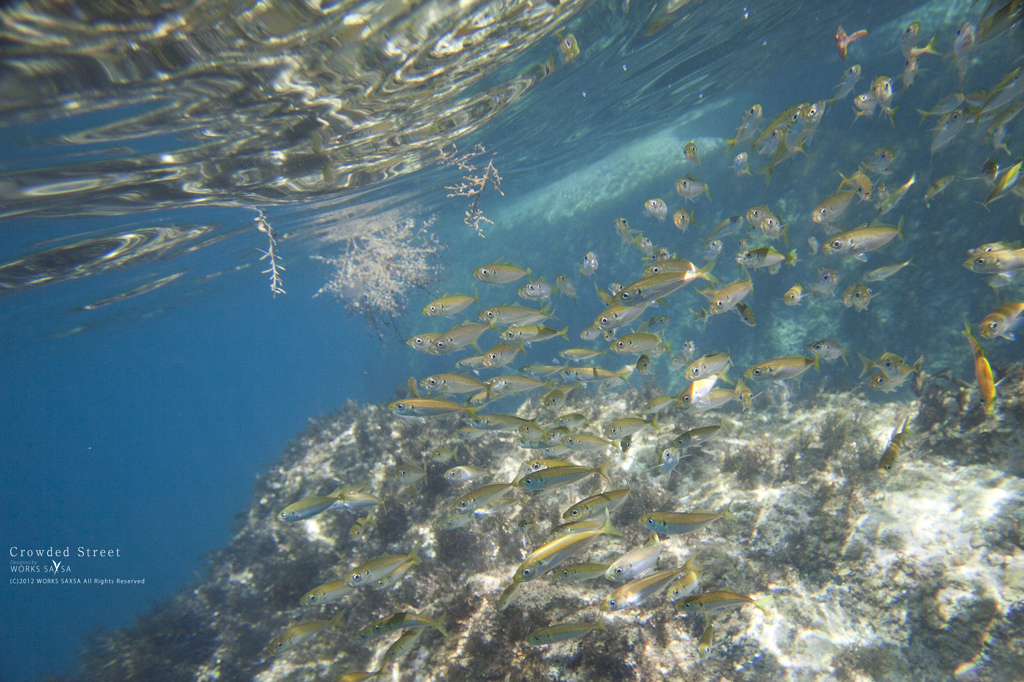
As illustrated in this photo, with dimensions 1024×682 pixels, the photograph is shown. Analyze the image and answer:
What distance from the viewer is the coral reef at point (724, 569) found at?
4047 millimetres

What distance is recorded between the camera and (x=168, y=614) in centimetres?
935

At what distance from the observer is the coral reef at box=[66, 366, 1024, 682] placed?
4.05 m

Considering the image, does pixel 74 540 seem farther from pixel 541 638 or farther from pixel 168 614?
pixel 541 638

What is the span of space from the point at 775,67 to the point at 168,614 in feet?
97.7

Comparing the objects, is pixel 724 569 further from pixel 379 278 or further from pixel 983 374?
pixel 379 278

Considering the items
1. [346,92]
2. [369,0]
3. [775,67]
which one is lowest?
[369,0]

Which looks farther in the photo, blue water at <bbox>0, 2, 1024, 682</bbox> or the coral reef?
blue water at <bbox>0, 2, 1024, 682</bbox>

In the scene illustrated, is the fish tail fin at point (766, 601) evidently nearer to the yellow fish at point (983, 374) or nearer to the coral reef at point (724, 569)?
the coral reef at point (724, 569)

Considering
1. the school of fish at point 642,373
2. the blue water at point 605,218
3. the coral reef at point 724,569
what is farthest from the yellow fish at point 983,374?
the blue water at point 605,218

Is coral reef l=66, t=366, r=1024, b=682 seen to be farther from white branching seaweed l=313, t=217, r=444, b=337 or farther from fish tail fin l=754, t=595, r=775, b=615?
white branching seaweed l=313, t=217, r=444, b=337

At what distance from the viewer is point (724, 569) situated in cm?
477

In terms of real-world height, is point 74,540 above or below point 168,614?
above

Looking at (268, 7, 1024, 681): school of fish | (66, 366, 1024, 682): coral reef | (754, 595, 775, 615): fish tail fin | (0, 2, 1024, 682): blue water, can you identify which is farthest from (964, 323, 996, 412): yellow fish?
(0, 2, 1024, 682): blue water

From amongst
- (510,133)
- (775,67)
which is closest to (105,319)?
(510,133)
